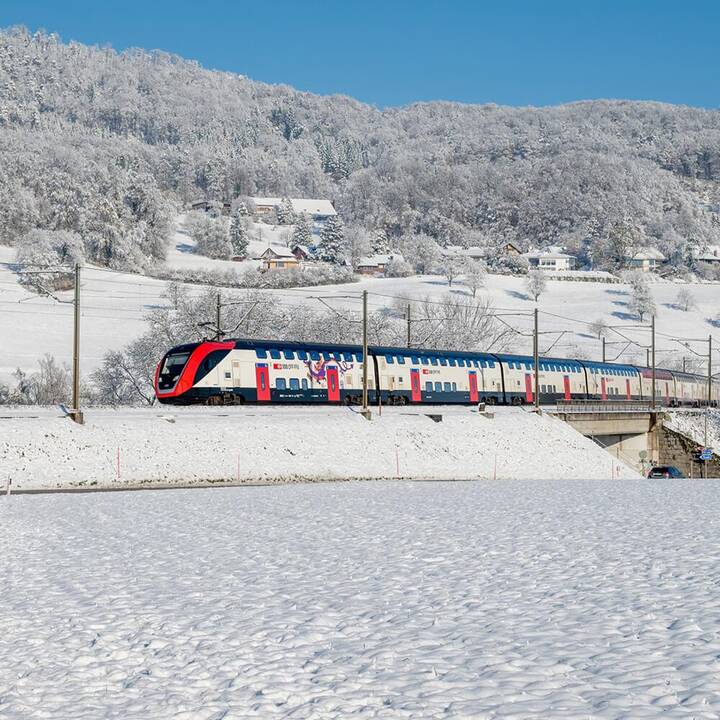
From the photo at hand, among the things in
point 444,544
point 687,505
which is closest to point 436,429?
point 687,505

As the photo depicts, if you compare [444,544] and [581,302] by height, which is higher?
[581,302]

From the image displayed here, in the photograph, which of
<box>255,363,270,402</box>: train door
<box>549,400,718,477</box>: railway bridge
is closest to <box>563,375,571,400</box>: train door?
<box>549,400,718,477</box>: railway bridge

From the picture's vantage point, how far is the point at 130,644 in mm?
12836

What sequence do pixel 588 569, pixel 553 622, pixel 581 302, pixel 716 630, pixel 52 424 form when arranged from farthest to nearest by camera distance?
pixel 581 302 → pixel 52 424 → pixel 588 569 → pixel 553 622 → pixel 716 630

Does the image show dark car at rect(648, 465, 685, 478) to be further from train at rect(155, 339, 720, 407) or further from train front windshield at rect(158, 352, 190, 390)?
train front windshield at rect(158, 352, 190, 390)

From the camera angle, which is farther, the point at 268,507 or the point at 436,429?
the point at 436,429

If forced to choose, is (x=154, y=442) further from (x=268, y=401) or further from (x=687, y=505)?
(x=687, y=505)

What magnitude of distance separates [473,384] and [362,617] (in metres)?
48.9

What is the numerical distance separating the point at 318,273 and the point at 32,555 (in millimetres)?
147075

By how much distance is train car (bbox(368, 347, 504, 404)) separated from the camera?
5750 centimetres

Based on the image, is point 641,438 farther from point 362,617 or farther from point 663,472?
point 362,617

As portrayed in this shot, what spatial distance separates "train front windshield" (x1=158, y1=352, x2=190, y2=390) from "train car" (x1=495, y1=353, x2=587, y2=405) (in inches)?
961

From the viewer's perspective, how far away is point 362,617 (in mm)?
13945

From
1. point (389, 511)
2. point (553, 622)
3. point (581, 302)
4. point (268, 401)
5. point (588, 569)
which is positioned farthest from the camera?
point (581, 302)
